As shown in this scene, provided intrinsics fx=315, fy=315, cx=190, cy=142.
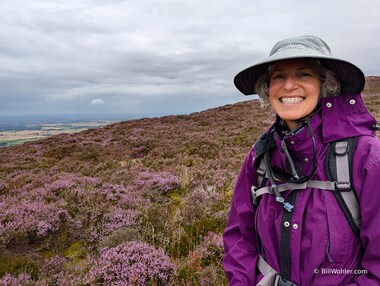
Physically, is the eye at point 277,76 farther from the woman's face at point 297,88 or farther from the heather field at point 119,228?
the heather field at point 119,228

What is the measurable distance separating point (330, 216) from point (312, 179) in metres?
0.25

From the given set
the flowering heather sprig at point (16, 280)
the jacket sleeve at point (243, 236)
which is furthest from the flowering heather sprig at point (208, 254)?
the flowering heather sprig at point (16, 280)

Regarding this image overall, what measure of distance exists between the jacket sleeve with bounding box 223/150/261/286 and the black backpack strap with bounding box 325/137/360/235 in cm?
70

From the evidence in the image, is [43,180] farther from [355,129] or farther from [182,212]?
[355,129]

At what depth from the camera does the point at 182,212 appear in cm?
649

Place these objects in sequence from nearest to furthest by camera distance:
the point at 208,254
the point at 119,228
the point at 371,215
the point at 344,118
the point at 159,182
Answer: the point at 371,215, the point at 344,118, the point at 208,254, the point at 119,228, the point at 159,182

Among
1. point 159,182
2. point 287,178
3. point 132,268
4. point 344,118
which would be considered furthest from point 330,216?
point 159,182

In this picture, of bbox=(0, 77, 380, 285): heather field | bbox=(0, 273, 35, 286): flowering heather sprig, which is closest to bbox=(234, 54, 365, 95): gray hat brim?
bbox=(0, 77, 380, 285): heather field

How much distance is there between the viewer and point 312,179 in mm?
2004

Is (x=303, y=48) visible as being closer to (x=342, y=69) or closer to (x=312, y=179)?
(x=342, y=69)

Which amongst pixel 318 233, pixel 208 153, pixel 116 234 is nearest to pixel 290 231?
pixel 318 233

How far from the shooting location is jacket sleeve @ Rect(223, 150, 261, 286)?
2424 millimetres

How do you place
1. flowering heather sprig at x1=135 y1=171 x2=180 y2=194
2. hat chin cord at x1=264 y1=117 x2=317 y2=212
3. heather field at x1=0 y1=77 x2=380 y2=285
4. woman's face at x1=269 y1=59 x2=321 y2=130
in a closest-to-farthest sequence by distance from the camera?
1. hat chin cord at x1=264 y1=117 x2=317 y2=212
2. woman's face at x1=269 y1=59 x2=321 y2=130
3. heather field at x1=0 y1=77 x2=380 y2=285
4. flowering heather sprig at x1=135 y1=171 x2=180 y2=194

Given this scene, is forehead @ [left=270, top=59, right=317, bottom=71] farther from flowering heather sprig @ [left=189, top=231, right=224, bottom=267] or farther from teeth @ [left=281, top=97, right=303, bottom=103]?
flowering heather sprig @ [left=189, top=231, right=224, bottom=267]
